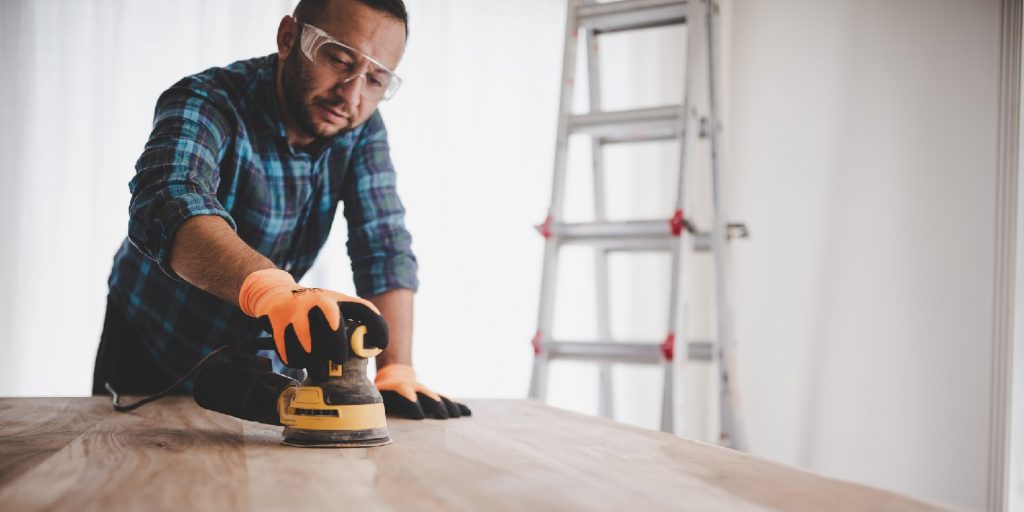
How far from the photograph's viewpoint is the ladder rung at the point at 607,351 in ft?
7.80

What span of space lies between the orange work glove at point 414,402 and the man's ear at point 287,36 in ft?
2.18

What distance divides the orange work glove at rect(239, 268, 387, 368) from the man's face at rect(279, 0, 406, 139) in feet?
2.01

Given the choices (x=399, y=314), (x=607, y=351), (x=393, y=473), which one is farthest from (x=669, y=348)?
(x=393, y=473)

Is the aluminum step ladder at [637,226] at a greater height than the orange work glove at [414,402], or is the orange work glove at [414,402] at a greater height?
the aluminum step ladder at [637,226]

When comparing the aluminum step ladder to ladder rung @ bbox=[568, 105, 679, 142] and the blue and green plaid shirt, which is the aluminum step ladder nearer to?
ladder rung @ bbox=[568, 105, 679, 142]

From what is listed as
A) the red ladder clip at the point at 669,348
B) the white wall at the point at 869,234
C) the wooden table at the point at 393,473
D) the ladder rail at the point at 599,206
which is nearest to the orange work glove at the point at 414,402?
the wooden table at the point at 393,473

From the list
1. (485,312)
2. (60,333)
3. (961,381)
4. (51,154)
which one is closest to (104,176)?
(51,154)

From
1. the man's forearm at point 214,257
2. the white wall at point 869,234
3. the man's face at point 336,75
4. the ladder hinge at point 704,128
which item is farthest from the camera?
the white wall at point 869,234

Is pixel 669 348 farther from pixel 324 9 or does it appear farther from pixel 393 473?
pixel 393 473

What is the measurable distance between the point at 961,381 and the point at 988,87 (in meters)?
1.07

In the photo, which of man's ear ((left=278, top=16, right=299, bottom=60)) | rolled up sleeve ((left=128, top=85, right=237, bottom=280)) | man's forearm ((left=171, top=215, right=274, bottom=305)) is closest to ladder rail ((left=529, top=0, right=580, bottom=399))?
man's ear ((left=278, top=16, right=299, bottom=60))

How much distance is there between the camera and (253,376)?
1.24 meters

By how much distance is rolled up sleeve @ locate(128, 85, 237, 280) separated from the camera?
51.8 inches

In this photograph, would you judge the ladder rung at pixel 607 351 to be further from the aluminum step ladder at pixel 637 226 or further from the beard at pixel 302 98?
the beard at pixel 302 98
